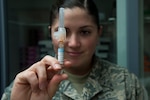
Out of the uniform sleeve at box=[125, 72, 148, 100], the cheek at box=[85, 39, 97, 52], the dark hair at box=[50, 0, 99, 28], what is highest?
the dark hair at box=[50, 0, 99, 28]

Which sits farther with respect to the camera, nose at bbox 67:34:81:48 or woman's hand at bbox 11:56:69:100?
nose at bbox 67:34:81:48

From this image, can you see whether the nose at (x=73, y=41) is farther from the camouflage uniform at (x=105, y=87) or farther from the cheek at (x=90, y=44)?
the camouflage uniform at (x=105, y=87)

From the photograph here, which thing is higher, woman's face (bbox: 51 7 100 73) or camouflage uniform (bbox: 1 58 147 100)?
woman's face (bbox: 51 7 100 73)

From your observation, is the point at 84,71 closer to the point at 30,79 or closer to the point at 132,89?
the point at 132,89

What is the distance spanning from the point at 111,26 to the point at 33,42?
0.62m

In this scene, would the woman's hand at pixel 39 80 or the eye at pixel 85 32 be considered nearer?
the woman's hand at pixel 39 80

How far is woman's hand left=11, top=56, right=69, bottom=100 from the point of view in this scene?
0.75m

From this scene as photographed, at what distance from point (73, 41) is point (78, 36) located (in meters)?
0.04

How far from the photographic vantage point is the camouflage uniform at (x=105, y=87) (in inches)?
38.3

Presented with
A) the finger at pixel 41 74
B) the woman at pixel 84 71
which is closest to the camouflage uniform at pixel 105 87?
the woman at pixel 84 71

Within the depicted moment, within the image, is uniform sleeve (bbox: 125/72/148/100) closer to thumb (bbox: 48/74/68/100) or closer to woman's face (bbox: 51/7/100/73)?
woman's face (bbox: 51/7/100/73)

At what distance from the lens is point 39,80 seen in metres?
0.76

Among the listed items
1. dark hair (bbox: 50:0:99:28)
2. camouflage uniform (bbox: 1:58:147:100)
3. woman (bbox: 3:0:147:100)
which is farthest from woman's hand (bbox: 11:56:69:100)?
dark hair (bbox: 50:0:99:28)

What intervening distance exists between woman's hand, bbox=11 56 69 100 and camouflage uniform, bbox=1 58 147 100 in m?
0.15
